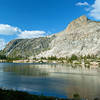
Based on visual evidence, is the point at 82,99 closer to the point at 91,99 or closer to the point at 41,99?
the point at 91,99

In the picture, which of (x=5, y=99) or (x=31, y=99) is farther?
(x=31, y=99)

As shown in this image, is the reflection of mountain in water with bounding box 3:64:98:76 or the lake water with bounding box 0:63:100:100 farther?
the reflection of mountain in water with bounding box 3:64:98:76

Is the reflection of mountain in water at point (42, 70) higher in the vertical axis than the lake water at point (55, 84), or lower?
lower

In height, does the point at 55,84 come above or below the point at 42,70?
above

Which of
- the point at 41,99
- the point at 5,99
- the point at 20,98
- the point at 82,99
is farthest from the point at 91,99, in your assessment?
the point at 5,99

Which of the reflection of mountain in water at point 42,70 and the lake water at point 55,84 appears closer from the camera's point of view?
the lake water at point 55,84

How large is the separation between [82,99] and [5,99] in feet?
39.7

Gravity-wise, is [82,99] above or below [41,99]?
below

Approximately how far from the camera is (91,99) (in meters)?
22.9

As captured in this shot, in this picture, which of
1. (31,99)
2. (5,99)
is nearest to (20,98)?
(31,99)

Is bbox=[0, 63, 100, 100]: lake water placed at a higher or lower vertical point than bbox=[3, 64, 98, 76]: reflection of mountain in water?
higher

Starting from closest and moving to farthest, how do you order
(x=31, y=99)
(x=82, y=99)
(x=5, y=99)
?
(x=5, y=99) < (x=31, y=99) < (x=82, y=99)

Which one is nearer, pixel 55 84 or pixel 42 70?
pixel 55 84

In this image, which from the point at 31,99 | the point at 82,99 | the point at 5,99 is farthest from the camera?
the point at 82,99
